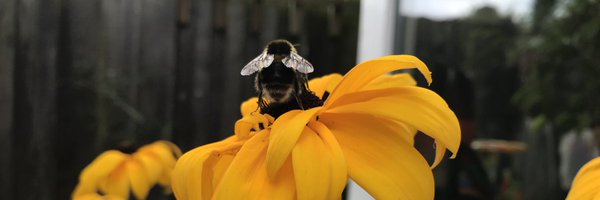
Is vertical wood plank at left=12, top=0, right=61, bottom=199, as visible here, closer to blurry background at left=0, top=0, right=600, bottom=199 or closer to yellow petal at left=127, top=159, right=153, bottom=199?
blurry background at left=0, top=0, right=600, bottom=199

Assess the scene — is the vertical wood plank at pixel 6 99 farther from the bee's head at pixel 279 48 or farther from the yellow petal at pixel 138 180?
the bee's head at pixel 279 48

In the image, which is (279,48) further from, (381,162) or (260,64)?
(381,162)

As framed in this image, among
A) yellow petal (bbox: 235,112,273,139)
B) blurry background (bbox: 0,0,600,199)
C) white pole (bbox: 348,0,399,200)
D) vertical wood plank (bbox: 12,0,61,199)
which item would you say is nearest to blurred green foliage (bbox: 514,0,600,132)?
blurry background (bbox: 0,0,600,199)

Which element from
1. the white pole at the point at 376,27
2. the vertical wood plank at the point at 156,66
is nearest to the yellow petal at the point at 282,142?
the vertical wood plank at the point at 156,66

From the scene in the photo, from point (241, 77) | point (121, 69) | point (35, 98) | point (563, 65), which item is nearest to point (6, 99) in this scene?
point (35, 98)

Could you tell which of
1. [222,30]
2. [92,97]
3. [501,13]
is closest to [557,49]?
[501,13]

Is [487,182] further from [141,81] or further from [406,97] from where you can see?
[406,97]
